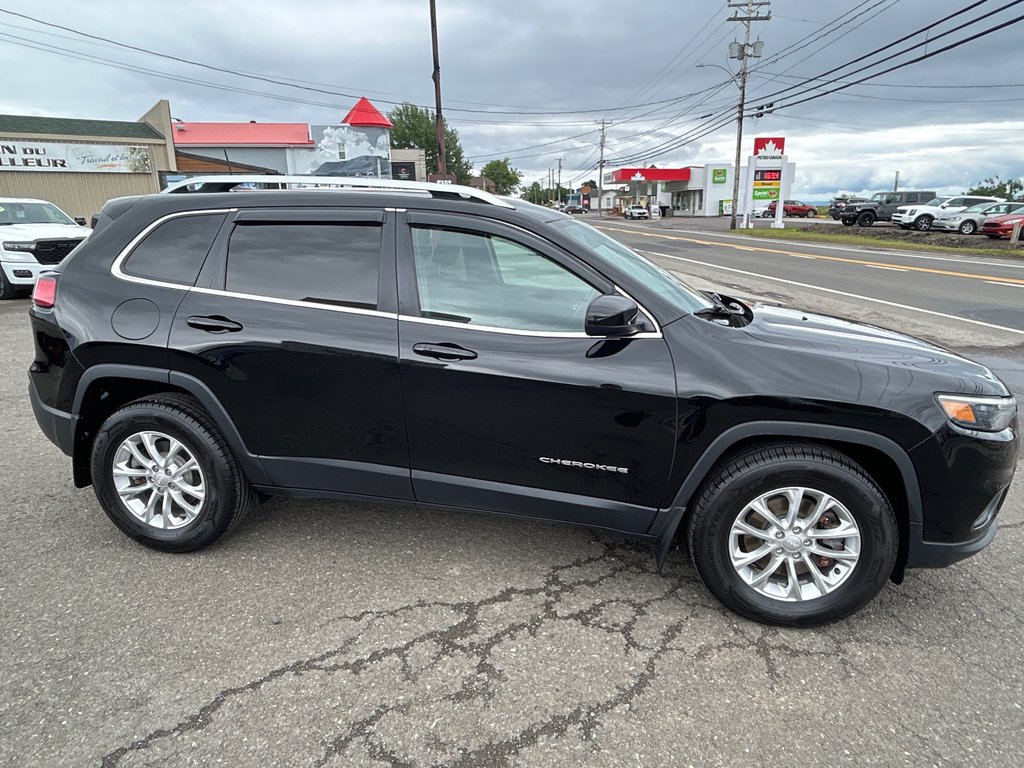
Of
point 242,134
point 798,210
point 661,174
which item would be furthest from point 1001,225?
point 661,174

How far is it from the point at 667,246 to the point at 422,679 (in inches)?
994

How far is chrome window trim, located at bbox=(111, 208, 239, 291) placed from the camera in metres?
3.14

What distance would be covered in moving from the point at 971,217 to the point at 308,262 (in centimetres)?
3355

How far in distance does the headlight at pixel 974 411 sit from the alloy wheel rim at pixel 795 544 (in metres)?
0.56

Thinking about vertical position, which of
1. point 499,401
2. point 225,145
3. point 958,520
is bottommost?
point 958,520

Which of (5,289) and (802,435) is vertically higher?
(802,435)

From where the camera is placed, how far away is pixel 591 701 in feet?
7.62

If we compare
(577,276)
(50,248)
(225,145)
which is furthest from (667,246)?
(225,145)

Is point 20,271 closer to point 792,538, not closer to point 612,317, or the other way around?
point 612,317

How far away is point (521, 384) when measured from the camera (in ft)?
8.87

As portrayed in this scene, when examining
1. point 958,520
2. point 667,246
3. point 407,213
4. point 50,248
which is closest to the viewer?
point 958,520

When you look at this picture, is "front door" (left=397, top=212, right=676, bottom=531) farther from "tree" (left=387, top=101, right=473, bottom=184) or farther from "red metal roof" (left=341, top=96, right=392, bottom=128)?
"tree" (left=387, top=101, right=473, bottom=184)

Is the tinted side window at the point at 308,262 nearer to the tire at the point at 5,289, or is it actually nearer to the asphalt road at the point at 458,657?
the asphalt road at the point at 458,657

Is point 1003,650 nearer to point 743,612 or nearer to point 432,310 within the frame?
point 743,612
